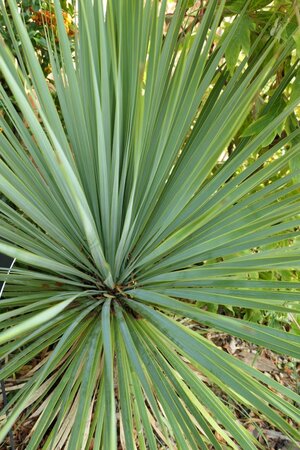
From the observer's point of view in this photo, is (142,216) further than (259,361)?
No

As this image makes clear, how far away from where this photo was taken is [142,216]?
3.27 ft

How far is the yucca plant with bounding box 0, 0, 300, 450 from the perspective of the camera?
79 cm

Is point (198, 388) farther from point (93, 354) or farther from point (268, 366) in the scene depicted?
point (268, 366)

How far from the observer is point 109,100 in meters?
1.00

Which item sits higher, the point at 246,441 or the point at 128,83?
the point at 128,83

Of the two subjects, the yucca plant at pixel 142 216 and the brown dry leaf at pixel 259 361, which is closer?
the yucca plant at pixel 142 216

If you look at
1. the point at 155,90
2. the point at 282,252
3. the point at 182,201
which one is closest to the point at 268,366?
the point at 282,252

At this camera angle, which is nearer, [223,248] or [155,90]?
[223,248]

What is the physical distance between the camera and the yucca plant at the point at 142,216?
0.79m

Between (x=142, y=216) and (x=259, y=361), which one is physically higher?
(x=142, y=216)

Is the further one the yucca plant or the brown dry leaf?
the brown dry leaf

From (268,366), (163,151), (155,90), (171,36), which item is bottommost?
(268,366)

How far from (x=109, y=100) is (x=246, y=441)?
0.79 metres

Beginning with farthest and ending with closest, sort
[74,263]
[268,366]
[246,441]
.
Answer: [268,366], [74,263], [246,441]
